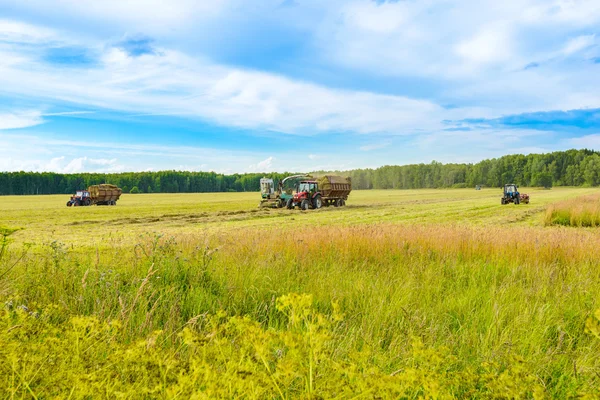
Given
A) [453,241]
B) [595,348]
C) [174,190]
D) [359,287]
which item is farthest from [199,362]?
[174,190]

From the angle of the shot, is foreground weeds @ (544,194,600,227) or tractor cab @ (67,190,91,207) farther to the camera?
tractor cab @ (67,190,91,207)

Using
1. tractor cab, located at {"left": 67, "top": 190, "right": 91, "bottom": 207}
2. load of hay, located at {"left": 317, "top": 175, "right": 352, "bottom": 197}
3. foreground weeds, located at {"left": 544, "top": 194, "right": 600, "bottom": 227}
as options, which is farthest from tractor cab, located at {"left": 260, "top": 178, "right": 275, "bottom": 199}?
foreground weeds, located at {"left": 544, "top": 194, "right": 600, "bottom": 227}

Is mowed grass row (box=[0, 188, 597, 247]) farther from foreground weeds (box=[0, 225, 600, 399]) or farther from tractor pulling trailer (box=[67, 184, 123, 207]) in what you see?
tractor pulling trailer (box=[67, 184, 123, 207])

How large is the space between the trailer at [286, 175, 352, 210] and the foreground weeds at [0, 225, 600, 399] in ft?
70.9

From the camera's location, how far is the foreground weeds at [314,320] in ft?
5.72

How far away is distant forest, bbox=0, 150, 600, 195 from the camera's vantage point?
110250 millimetres

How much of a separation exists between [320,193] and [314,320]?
2957cm

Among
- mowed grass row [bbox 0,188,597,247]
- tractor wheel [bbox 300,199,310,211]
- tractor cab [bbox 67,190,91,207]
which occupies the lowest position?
mowed grass row [bbox 0,188,597,247]

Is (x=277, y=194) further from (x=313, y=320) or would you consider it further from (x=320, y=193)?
(x=313, y=320)

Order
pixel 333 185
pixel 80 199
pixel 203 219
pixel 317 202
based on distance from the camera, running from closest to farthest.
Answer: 1. pixel 203 219
2. pixel 317 202
3. pixel 333 185
4. pixel 80 199

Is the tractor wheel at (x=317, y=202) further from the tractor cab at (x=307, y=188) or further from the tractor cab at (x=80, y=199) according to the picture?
the tractor cab at (x=80, y=199)

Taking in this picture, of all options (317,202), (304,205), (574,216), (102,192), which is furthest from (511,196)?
(102,192)

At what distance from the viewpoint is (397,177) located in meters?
154

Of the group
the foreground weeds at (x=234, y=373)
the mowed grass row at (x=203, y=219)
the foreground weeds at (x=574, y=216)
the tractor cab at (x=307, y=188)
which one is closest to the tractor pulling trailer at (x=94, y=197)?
the mowed grass row at (x=203, y=219)
